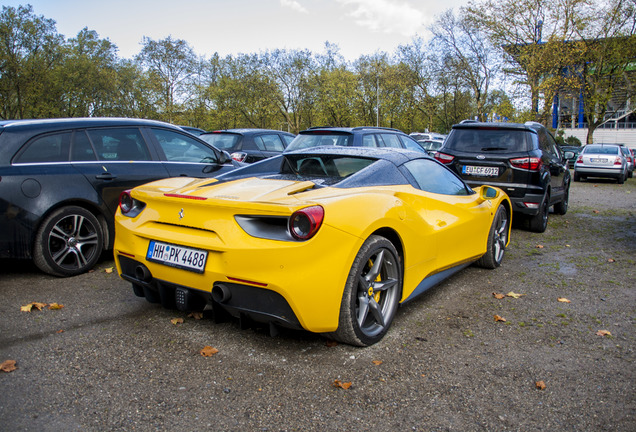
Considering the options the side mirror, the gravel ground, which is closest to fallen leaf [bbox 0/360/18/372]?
the gravel ground

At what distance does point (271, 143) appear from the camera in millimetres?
11539

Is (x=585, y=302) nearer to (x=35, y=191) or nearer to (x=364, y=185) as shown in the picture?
(x=364, y=185)

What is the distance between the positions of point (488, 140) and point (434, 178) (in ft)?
11.9

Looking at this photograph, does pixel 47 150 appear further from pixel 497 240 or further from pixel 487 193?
pixel 497 240

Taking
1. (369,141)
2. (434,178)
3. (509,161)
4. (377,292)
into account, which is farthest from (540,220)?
(377,292)

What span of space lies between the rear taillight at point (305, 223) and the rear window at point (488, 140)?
5.41m

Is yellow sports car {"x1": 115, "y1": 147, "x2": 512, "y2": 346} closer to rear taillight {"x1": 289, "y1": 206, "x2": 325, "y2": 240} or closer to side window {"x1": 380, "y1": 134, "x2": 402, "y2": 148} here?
rear taillight {"x1": 289, "y1": 206, "x2": 325, "y2": 240}

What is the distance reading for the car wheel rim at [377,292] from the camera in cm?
321

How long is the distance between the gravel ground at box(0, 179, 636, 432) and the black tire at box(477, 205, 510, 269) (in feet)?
2.55

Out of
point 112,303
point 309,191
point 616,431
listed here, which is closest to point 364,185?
point 309,191

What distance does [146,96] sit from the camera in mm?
42312

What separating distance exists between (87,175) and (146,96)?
4063 centimetres

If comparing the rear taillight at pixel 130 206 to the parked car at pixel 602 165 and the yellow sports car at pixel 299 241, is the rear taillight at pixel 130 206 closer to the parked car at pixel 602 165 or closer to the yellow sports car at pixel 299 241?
the yellow sports car at pixel 299 241

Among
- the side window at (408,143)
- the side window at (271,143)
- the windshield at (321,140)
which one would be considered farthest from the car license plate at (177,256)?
the side window at (271,143)
